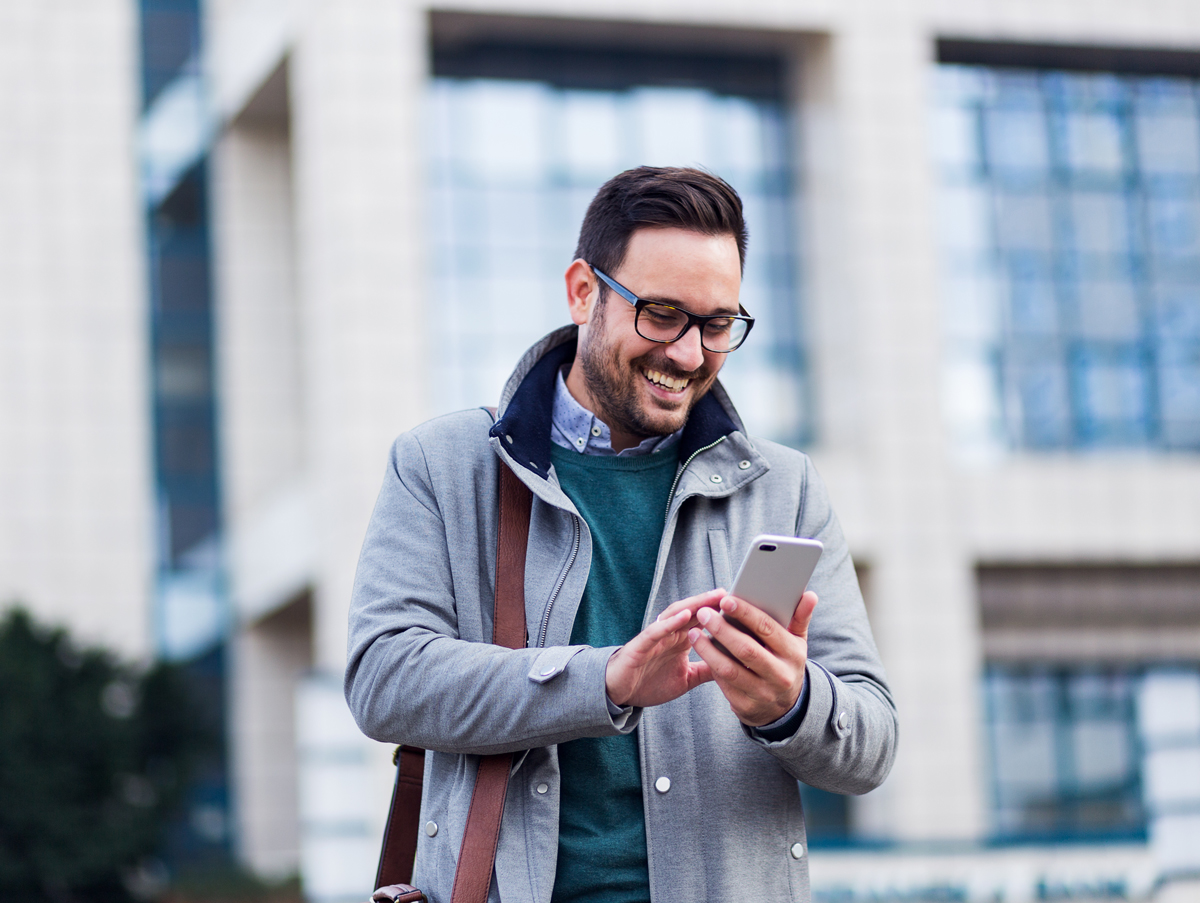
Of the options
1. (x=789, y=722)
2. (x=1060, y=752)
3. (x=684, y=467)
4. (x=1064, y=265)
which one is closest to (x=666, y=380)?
(x=684, y=467)

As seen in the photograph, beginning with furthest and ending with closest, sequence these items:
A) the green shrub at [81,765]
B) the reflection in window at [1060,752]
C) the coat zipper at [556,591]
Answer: the reflection in window at [1060,752]
the green shrub at [81,765]
the coat zipper at [556,591]

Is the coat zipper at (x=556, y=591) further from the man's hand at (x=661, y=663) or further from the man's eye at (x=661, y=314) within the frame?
the man's eye at (x=661, y=314)

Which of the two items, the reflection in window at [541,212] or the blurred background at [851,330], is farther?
the reflection in window at [541,212]

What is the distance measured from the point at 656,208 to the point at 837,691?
835 millimetres

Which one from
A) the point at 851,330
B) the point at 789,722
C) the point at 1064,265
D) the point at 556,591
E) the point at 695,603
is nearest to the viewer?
the point at 695,603

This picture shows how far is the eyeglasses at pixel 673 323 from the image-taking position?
8.64ft

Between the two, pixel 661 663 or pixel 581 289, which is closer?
pixel 661 663

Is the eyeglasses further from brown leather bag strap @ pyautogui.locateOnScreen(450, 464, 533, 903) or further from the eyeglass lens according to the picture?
brown leather bag strap @ pyautogui.locateOnScreen(450, 464, 533, 903)

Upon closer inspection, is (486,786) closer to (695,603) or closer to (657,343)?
(695,603)

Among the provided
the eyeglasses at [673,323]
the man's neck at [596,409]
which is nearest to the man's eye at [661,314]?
the eyeglasses at [673,323]

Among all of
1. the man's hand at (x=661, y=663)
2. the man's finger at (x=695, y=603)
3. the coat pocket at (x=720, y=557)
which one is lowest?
the man's hand at (x=661, y=663)

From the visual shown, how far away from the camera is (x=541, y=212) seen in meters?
23.7

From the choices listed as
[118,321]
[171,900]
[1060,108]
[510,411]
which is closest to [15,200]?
[118,321]

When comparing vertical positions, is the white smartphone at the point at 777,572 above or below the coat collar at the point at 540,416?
below
